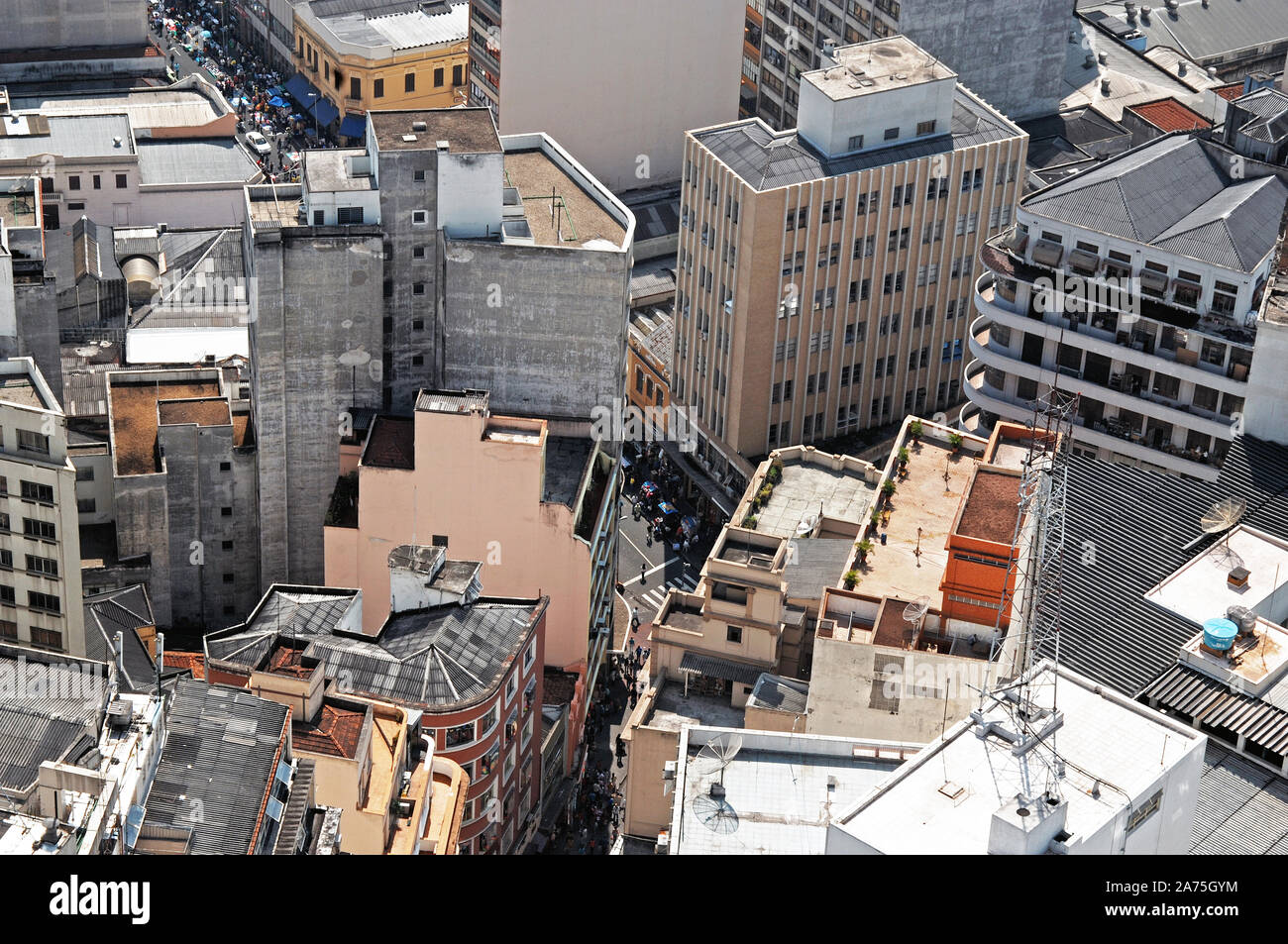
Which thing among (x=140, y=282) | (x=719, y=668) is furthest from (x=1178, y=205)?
(x=140, y=282)

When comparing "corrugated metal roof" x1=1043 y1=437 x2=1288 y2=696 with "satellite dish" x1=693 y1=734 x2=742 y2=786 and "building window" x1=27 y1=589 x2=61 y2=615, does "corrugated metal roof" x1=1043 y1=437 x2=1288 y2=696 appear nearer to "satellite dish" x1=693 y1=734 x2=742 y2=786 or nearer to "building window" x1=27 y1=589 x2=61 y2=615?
"satellite dish" x1=693 y1=734 x2=742 y2=786

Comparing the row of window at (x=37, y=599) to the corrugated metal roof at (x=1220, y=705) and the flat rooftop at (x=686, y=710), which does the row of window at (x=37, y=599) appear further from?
the corrugated metal roof at (x=1220, y=705)

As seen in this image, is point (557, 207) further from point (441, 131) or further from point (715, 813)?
point (715, 813)

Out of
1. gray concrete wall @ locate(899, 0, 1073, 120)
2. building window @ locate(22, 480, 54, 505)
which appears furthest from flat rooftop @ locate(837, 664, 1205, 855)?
gray concrete wall @ locate(899, 0, 1073, 120)

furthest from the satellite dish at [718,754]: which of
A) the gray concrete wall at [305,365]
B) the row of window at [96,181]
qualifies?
the row of window at [96,181]
